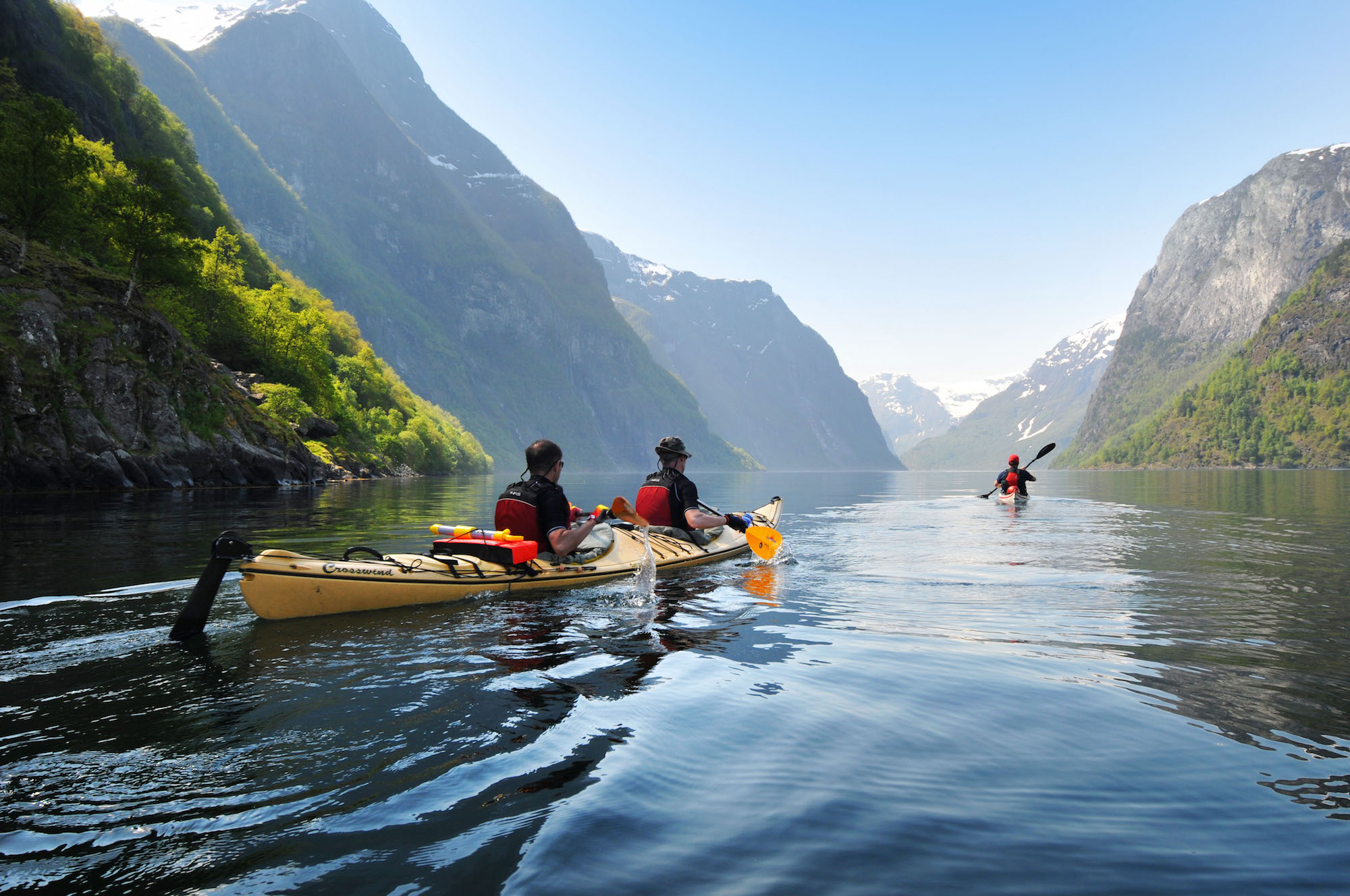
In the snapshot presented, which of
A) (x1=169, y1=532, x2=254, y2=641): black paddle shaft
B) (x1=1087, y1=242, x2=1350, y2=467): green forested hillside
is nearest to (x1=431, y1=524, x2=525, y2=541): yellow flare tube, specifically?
(x1=169, y1=532, x2=254, y2=641): black paddle shaft

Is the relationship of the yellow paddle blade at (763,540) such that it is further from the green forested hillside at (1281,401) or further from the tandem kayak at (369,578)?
the green forested hillside at (1281,401)

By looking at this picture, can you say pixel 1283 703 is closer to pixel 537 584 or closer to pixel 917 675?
pixel 917 675

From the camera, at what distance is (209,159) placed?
586 ft

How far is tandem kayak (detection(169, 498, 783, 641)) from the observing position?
7.45m

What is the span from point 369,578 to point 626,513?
5.16 m

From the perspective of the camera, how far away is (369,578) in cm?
866

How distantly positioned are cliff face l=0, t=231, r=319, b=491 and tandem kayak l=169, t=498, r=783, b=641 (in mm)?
27480

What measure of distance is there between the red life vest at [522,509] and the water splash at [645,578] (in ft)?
5.98

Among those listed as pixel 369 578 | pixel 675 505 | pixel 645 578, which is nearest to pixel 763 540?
pixel 675 505

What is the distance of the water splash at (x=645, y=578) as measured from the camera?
421 inches

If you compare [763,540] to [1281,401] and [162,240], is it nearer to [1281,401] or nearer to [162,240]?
[162,240]

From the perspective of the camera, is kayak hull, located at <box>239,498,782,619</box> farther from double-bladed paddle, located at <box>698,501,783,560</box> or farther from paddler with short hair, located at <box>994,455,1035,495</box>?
paddler with short hair, located at <box>994,455,1035,495</box>

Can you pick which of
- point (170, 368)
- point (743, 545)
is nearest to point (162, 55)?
point (170, 368)

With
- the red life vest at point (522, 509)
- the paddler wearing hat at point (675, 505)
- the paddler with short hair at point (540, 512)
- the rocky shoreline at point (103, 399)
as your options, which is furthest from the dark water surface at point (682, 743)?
the rocky shoreline at point (103, 399)
